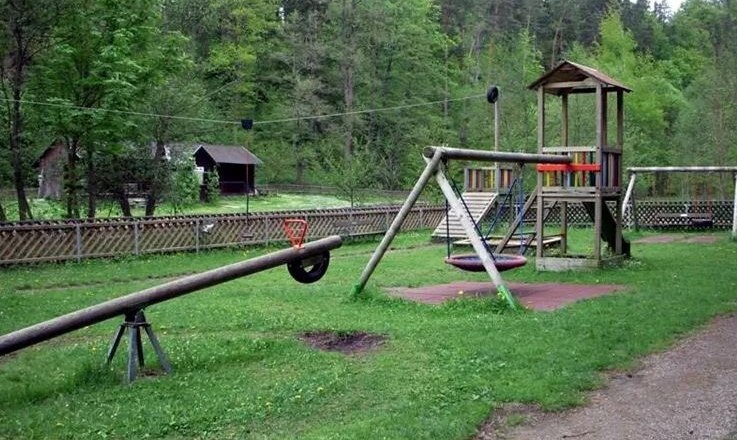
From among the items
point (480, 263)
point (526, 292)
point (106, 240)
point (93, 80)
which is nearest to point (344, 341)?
point (480, 263)

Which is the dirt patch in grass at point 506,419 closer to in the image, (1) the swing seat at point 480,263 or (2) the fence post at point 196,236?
(1) the swing seat at point 480,263

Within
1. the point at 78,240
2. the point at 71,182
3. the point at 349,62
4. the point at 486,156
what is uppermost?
the point at 349,62

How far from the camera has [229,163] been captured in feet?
173

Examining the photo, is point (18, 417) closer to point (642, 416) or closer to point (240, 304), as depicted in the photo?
point (642, 416)

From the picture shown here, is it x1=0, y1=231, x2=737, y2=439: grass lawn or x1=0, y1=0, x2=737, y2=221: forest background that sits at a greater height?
x1=0, y1=0, x2=737, y2=221: forest background

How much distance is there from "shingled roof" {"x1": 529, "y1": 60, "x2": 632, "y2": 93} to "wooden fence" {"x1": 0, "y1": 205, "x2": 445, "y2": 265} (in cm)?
935

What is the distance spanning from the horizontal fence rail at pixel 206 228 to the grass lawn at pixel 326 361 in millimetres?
3893

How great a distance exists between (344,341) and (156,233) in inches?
472

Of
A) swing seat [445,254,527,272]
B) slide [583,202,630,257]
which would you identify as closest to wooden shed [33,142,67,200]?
slide [583,202,630,257]

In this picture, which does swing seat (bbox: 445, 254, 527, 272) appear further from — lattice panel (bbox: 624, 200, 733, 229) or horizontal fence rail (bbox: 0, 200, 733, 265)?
lattice panel (bbox: 624, 200, 733, 229)

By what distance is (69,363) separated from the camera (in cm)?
773

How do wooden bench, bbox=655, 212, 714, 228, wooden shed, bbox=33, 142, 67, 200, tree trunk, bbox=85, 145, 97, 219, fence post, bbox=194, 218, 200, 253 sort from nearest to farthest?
fence post, bbox=194, 218, 200, 253 < tree trunk, bbox=85, 145, 97, 219 < wooden shed, bbox=33, 142, 67, 200 < wooden bench, bbox=655, 212, 714, 228

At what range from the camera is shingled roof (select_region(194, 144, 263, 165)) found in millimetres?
51594

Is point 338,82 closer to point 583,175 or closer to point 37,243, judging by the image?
point 37,243
